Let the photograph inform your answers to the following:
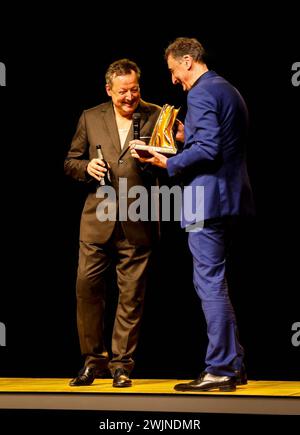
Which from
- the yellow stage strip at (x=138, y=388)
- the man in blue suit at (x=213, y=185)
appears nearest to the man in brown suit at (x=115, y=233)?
the yellow stage strip at (x=138, y=388)

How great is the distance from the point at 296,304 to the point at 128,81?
1527 mm

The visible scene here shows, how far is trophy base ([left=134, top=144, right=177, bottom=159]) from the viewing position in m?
4.40

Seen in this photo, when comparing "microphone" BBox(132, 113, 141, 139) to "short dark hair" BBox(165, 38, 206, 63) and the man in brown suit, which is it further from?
"short dark hair" BBox(165, 38, 206, 63)

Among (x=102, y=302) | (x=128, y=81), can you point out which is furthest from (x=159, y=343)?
(x=128, y=81)

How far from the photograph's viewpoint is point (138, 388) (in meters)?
4.41

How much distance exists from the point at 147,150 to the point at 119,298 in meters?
0.78

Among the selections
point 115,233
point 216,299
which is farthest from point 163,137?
point 216,299

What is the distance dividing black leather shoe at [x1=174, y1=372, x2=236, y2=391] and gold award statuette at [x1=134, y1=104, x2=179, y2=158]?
41.2 inches

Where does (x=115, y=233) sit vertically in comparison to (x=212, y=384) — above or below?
above

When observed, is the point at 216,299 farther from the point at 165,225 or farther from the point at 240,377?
the point at 165,225

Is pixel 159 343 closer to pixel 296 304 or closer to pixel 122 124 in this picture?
pixel 296 304

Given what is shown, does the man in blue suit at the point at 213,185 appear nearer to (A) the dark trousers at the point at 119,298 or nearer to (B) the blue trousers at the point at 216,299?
(B) the blue trousers at the point at 216,299

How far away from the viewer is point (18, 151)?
544 centimetres

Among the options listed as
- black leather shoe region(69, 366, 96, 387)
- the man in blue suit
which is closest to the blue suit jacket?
the man in blue suit
